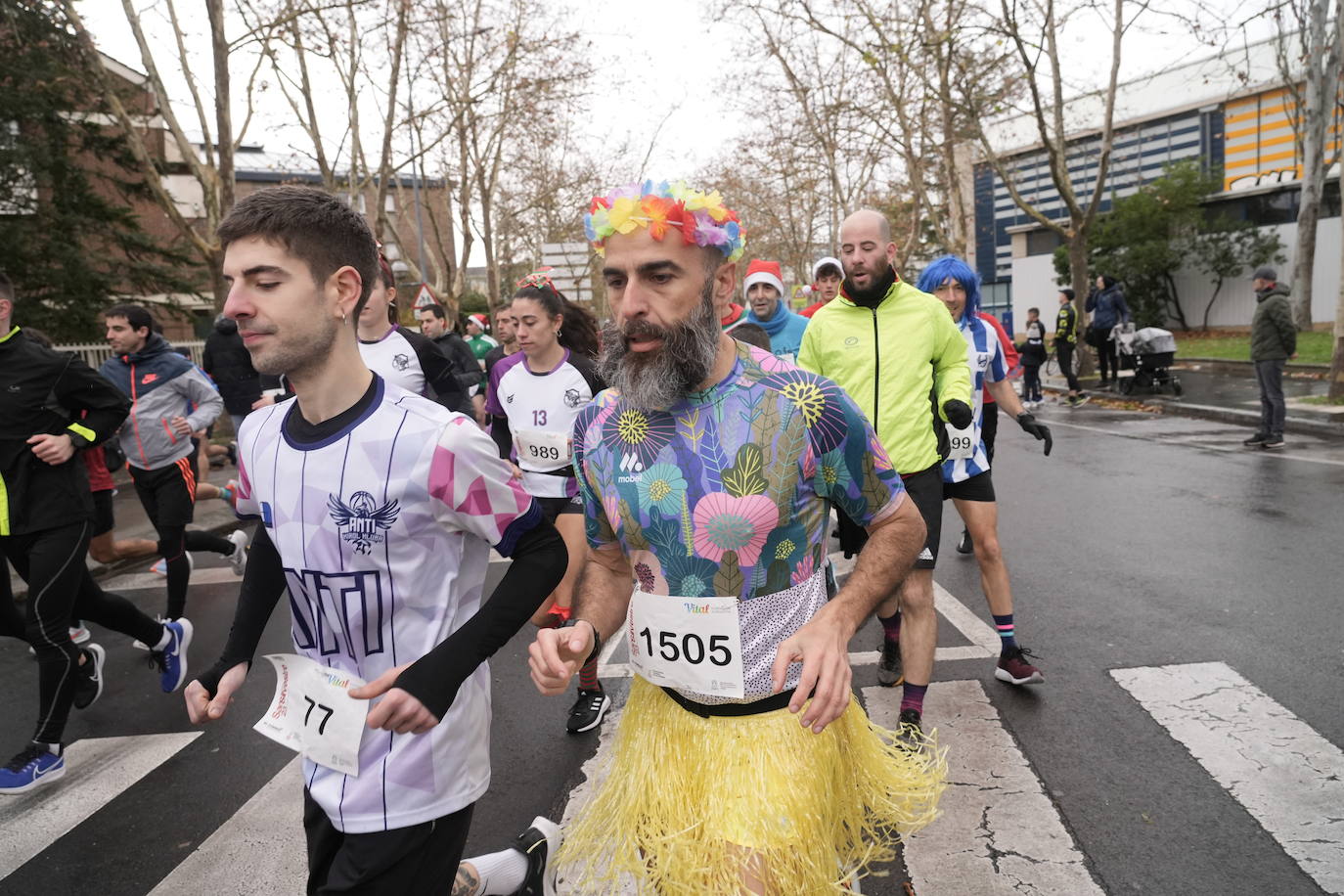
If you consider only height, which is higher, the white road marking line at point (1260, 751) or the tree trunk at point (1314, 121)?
the tree trunk at point (1314, 121)

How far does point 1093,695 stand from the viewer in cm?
425

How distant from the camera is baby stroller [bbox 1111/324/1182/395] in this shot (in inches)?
653

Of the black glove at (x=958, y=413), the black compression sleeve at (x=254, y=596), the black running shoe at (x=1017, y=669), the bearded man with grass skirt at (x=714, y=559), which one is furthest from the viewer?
the black running shoe at (x=1017, y=669)

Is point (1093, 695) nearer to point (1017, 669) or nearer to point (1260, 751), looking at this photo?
point (1017, 669)

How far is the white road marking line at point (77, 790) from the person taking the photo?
141 inches

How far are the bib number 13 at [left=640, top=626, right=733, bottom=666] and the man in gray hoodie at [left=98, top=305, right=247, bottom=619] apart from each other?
4956 millimetres

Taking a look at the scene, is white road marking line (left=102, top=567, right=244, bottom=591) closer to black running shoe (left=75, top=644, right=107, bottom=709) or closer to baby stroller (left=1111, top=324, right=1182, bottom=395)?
black running shoe (left=75, top=644, right=107, bottom=709)

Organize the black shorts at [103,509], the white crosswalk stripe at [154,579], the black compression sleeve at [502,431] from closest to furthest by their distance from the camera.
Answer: the black compression sleeve at [502,431] < the black shorts at [103,509] < the white crosswalk stripe at [154,579]

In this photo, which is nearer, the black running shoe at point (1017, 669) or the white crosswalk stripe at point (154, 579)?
the black running shoe at point (1017, 669)

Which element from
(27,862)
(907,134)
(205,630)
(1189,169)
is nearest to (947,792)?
(27,862)

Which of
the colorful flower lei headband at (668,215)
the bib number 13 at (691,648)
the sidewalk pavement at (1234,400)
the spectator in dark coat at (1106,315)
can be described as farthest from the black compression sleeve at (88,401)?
the spectator in dark coat at (1106,315)

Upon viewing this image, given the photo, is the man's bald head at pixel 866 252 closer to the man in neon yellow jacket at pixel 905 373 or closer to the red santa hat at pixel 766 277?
the man in neon yellow jacket at pixel 905 373

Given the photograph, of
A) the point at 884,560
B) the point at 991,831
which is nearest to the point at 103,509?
the point at 991,831

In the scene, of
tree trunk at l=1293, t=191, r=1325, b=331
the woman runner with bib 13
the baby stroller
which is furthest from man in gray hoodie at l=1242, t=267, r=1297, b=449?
tree trunk at l=1293, t=191, r=1325, b=331
